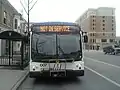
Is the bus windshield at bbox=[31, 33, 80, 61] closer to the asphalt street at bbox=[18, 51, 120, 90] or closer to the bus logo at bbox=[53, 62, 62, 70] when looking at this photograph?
the bus logo at bbox=[53, 62, 62, 70]

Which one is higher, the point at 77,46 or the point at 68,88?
the point at 77,46

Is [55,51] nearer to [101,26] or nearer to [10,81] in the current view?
[10,81]

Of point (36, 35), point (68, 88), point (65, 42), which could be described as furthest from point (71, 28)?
point (68, 88)

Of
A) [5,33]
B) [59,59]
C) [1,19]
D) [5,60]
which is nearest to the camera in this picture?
[59,59]

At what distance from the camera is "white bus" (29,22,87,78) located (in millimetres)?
12672

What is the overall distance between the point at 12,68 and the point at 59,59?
7362mm

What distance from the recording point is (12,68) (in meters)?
19.1

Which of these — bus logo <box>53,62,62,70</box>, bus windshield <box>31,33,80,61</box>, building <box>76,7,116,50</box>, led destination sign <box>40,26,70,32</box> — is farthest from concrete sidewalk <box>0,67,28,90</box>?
building <box>76,7,116,50</box>

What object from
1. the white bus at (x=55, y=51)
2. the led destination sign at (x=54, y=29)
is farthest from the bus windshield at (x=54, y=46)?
the led destination sign at (x=54, y=29)

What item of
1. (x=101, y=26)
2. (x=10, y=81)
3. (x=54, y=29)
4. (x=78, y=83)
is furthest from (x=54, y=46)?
(x=101, y=26)

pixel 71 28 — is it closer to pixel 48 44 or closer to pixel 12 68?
pixel 48 44

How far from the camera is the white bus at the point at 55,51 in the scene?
41.6 feet

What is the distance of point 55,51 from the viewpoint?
12844 mm

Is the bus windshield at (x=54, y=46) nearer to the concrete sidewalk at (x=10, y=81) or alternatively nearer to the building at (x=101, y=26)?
the concrete sidewalk at (x=10, y=81)
